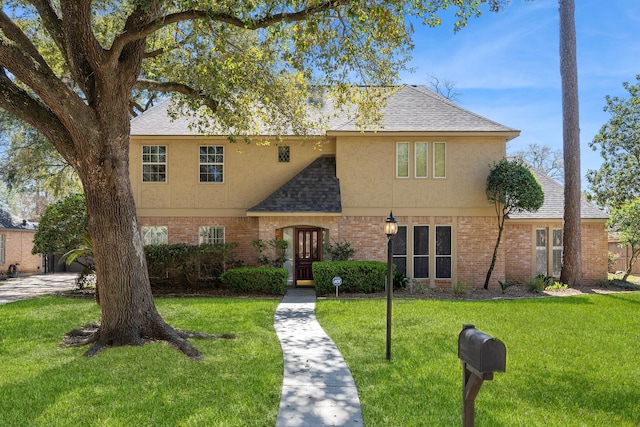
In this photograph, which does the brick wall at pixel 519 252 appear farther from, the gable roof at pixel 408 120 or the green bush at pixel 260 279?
the green bush at pixel 260 279

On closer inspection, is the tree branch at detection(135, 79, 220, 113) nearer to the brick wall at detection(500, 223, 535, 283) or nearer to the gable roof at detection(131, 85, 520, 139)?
the gable roof at detection(131, 85, 520, 139)

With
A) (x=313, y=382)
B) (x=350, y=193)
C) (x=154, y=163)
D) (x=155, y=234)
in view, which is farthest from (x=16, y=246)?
(x=313, y=382)

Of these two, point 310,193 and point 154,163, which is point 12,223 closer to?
point 154,163

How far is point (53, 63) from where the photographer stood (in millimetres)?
12562

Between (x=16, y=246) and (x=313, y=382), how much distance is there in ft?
86.7

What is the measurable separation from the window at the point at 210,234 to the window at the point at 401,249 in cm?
631

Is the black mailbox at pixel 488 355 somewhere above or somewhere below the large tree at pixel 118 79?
below

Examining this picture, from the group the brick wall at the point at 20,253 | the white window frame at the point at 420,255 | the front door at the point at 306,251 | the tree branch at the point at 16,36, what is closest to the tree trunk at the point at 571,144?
the white window frame at the point at 420,255

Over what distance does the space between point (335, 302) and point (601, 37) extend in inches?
514

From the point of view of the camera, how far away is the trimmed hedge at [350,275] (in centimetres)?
1523

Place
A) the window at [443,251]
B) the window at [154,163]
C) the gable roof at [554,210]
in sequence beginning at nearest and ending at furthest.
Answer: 1. the window at [443,251]
2. the window at [154,163]
3. the gable roof at [554,210]

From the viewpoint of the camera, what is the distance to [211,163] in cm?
1784

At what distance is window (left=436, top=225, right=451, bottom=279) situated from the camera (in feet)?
57.0

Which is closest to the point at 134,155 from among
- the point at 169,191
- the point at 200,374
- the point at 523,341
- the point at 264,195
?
the point at 169,191
